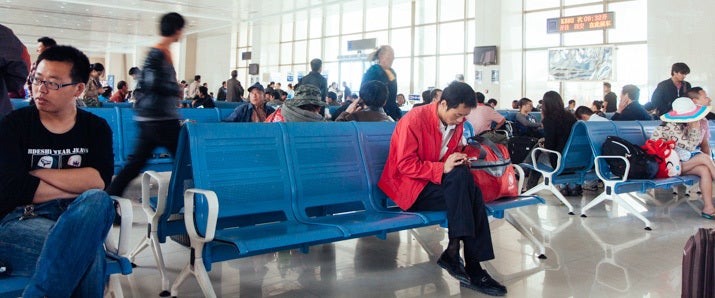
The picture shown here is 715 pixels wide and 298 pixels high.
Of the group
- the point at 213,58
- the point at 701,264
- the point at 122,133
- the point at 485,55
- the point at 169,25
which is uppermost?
the point at 213,58

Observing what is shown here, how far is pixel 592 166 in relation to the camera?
18.4 ft

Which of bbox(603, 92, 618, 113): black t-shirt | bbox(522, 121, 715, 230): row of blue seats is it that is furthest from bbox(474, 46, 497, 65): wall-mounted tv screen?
bbox(522, 121, 715, 230): row of blue seats

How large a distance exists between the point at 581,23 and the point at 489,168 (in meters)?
12.7

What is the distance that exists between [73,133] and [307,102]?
1.91 meters

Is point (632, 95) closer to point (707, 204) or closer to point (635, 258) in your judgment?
point (707, 204)

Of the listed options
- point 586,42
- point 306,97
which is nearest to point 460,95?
point 306,97

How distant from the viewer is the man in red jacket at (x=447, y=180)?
291 centimetres

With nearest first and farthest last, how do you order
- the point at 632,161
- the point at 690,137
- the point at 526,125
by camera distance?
the point at 632,161
the point at 690,137
the point at 526,125

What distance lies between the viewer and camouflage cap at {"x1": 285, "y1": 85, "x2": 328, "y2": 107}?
381 centimetres

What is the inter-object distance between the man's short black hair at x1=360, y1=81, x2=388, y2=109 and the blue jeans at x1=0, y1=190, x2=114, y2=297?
8.30 ft

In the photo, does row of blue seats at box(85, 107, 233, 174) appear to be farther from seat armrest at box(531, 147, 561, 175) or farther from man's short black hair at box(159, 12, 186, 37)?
seat armrest at box(531, 147, 561, 175)

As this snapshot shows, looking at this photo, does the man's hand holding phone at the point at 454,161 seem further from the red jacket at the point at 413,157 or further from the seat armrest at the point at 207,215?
the seat armrest at the point at 207,215

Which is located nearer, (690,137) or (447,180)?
(447,180)

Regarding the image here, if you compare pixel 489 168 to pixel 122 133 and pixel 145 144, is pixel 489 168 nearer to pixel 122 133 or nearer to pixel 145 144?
pixel 145 144
